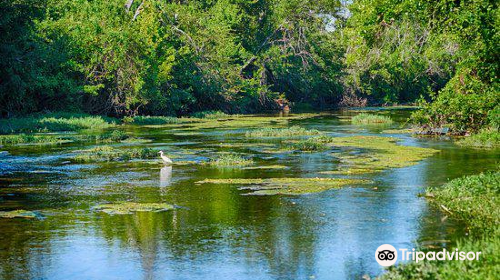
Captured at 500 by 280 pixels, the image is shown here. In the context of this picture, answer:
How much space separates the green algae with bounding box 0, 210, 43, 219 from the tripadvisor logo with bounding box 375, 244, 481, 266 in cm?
718

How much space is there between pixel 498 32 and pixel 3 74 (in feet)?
83.4

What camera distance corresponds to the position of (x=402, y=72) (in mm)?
71938

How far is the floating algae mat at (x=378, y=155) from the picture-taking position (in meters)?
22.2

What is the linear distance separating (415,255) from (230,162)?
1329cm

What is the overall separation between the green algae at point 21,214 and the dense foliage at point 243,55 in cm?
1289

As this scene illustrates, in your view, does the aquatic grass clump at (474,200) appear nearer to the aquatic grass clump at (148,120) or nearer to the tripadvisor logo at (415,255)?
the tripadvisor logo at (415,255)

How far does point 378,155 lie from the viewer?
83.5 ft

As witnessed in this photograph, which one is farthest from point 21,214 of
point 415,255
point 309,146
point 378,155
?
point 309,146

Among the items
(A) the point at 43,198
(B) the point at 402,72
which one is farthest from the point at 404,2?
(B) the point at 402,72

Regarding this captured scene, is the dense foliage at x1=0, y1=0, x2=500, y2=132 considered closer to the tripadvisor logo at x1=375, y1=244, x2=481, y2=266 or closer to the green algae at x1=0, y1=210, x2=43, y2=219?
the tripadvisor logo at x1=375, y1=244, x2=481, y2=266

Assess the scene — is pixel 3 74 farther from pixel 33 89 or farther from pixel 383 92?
pixel 383 92

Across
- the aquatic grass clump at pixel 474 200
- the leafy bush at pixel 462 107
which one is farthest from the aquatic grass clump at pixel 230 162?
the leafy bush at pixel 462 107

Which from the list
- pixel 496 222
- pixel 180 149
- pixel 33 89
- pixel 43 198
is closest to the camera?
pixel 496 222

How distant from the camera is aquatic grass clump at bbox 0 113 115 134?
3752 centimetres
